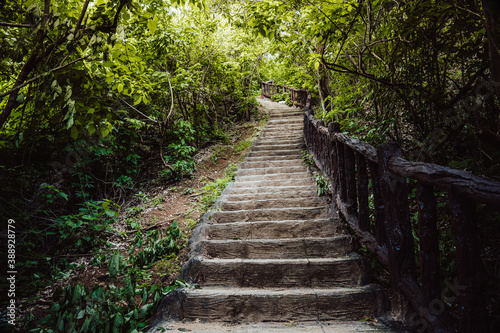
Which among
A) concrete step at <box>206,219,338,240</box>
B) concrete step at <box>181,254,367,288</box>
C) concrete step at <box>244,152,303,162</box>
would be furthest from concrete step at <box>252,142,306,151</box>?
concrete step at <box>181,254,367,288</box>

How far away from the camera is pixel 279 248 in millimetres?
3068

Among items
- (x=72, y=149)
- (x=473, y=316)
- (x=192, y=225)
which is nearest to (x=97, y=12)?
(x=192, y=225)

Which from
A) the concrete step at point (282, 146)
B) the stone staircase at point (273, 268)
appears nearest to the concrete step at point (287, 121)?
the concrete step at point (282, 146)

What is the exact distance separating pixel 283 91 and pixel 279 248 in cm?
1485

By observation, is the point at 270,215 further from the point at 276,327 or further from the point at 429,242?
the point at 429,242

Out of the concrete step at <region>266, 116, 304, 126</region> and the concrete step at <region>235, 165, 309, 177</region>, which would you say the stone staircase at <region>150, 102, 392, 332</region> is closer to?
the concrete step at <region>235, 165, 309, 177</region>

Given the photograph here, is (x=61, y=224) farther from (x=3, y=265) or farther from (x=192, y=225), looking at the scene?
(x=192, y=225)

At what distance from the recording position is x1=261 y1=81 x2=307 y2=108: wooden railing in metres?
13.0

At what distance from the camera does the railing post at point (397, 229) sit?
6.20ft

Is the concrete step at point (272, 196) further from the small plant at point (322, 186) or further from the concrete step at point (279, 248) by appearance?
the concrete step at point (279, 248)

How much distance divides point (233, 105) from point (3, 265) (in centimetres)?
1041

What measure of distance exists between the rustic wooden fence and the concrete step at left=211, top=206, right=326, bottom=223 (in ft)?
2.30

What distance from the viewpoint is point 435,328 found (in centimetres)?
154

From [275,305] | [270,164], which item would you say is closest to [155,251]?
[275,305]
